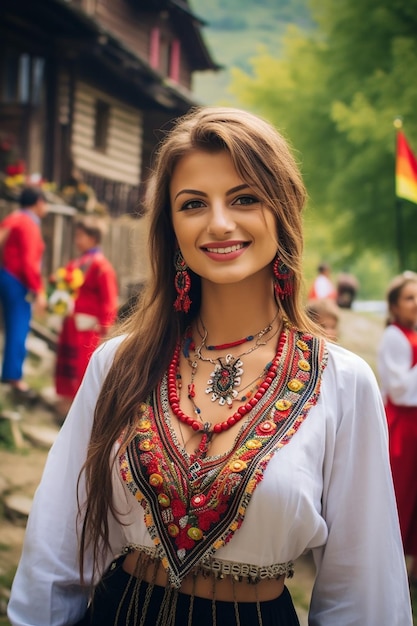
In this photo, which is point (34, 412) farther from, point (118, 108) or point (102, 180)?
point (118, 108)

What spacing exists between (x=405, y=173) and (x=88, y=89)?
7504mm

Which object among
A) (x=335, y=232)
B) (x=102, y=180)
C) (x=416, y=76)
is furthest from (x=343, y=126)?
(x=102, y=180)

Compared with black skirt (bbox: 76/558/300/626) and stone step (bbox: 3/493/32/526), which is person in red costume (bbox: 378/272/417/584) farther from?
black skirt (bbox: 76/558/300/626)

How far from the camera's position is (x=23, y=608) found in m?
1.73

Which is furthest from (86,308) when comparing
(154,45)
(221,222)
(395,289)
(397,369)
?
(154,45)

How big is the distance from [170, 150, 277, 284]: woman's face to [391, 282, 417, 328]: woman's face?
117 inches

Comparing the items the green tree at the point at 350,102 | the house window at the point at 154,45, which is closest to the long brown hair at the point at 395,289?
the green tree at the point at 350,102

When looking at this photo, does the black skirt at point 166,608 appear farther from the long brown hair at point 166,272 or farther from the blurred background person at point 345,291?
the blurred background person at point 345,291

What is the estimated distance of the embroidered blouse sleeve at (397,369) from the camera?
4.43 m

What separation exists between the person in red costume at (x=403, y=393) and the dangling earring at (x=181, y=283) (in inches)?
110

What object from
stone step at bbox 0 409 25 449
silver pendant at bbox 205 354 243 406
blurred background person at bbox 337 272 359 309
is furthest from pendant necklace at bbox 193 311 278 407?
blurred background person at bbox 337 272 359 309

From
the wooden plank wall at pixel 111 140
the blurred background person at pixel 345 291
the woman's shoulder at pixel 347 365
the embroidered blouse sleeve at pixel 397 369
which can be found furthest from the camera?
the blurred background person at pixel 345 291

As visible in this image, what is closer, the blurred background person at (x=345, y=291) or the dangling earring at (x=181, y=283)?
the dangling earring at (x=181, y=283)

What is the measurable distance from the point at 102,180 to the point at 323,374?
12.1 meters
